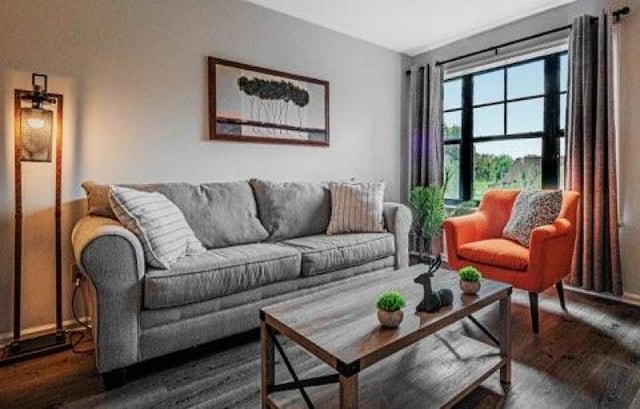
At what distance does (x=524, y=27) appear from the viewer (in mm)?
3221

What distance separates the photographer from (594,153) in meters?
2.71

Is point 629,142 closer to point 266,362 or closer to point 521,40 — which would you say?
point 521,40

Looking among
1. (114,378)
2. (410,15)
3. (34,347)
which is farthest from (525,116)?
(34,347)

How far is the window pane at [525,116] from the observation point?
3.21 metres

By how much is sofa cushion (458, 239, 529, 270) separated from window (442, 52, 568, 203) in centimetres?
102

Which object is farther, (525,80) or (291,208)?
(525,80)

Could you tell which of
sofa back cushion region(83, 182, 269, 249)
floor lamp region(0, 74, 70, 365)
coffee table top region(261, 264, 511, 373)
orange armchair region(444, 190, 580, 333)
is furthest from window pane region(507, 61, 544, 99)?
floor lamp region(0, 74, 70, 365)

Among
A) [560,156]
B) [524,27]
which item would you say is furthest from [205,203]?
[524,27]

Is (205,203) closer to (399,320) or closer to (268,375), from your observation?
(268,375)

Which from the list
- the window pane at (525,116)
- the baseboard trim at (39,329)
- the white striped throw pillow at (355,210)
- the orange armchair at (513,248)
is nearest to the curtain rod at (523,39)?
the window pane at (525,116)

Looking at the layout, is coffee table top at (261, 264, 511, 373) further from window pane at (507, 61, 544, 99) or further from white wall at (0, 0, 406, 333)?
window pane at (507, 61, 544, 99)

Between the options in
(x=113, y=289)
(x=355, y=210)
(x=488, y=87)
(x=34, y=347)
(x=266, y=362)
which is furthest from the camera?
(x=488, y=87)

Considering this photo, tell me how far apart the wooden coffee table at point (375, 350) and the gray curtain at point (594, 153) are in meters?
1.54

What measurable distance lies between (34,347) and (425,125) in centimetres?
365
